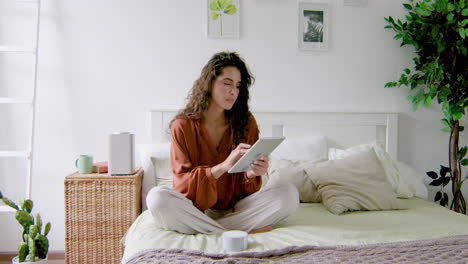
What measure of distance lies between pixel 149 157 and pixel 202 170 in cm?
76

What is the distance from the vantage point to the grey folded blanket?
1.14 m

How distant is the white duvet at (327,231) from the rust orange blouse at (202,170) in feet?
0.60

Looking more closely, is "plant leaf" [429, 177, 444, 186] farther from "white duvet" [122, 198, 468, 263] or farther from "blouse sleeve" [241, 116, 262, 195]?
"blouse sleeve" [241, 116, 262, 195]

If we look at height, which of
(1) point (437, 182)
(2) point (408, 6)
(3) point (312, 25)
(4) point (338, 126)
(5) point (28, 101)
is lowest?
(1) point (437, 182)

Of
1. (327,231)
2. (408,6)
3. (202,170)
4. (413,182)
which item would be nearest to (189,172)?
(202,170)

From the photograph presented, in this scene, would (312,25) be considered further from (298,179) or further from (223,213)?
(223,213)

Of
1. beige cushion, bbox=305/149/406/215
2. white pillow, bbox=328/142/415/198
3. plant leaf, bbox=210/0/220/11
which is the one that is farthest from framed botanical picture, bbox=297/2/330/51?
beige cushion, bbox=305/149/406/215

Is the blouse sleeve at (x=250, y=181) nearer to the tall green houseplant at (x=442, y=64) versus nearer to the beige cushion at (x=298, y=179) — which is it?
the beige cushion at (x=298, y=179)

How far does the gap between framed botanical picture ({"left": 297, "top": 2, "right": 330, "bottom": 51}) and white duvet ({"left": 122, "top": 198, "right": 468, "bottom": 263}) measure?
1221 millimetres

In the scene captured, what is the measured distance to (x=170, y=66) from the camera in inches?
97.5

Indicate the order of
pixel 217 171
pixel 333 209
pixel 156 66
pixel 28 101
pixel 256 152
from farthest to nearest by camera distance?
pixel 156 66, pixel 28 101, pixel 333 209, pixel 217 171, pixel 256 152

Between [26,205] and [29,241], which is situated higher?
[26,205]

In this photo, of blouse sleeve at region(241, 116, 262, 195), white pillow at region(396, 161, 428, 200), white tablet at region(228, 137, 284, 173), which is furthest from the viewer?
white pillow at region(396, 161, 428, 200)

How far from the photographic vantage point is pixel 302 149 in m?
2.36
